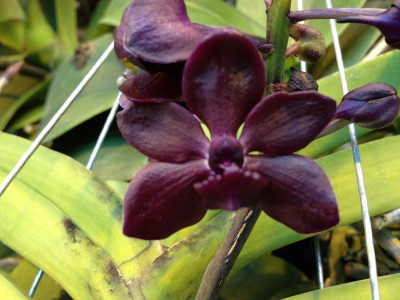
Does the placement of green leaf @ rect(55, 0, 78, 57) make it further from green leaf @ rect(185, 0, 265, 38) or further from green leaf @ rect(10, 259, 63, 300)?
green leaf @ rect(10, 259, 63, 300)

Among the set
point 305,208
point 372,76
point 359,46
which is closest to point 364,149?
point 372,76

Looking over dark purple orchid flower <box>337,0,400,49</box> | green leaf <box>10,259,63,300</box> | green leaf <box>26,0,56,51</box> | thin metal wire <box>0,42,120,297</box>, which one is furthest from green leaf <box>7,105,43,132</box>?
dark purple orchid flower <box>337,0,400,49</box>

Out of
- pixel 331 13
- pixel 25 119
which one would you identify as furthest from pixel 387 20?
pixel 25 119

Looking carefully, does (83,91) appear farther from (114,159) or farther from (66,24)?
(66,24)

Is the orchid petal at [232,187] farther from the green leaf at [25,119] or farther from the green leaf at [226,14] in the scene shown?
the green leaf at [25,119]

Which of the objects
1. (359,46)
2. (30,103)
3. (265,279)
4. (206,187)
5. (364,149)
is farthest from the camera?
(30,103)

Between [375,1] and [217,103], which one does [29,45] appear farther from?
[217,103]

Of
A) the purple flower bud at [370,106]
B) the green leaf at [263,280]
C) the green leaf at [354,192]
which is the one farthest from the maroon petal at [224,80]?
the green leaf at [263,280]
